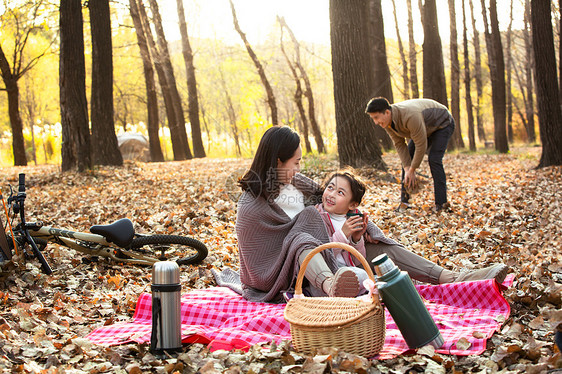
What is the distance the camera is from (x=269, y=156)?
407cm

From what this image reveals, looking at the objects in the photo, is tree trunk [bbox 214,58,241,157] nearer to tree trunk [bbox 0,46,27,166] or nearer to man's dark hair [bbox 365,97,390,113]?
tree trunk [bbox 0,46,27,166]

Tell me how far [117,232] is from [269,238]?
189 centimetres

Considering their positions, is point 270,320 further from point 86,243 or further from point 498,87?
point 498,87

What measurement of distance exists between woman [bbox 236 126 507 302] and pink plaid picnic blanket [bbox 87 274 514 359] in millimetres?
132

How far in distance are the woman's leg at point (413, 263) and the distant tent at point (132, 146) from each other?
878 inches

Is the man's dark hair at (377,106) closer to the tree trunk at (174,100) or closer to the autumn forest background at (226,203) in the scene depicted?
the autumn forest background at (226,203)

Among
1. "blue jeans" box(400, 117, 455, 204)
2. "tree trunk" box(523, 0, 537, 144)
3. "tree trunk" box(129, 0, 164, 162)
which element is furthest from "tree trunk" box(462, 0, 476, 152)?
"blue jeans" box(400, 117, 455, 204)

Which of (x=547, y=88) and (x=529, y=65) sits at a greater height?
(x=529, y=65)

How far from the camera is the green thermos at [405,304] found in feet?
9.55

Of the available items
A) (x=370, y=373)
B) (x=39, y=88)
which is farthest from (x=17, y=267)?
(x=39, y=88)

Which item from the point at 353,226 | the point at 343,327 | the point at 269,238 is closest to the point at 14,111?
the point at 269,238

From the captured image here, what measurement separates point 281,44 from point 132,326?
68.3 feet

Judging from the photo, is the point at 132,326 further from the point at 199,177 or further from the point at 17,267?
the point at 199,177

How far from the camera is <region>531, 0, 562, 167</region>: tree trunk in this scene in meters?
11.5
